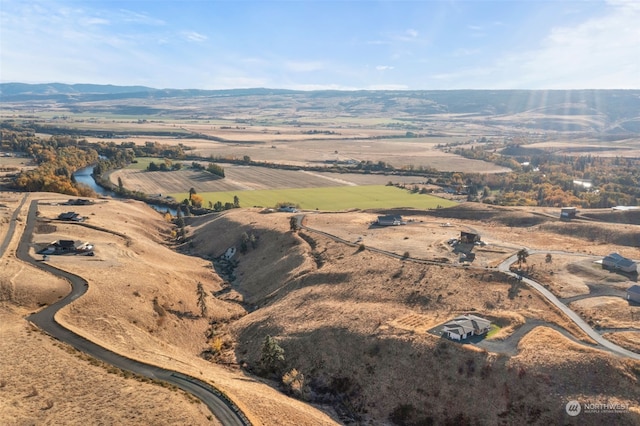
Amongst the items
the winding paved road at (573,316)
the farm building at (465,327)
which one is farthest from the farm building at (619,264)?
the farm building at (465,327)

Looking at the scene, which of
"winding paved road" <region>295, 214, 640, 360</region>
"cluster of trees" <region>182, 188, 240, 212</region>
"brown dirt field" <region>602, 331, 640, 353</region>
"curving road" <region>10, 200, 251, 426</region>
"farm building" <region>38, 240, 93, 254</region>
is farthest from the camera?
"cluster of trees" <region>182, 188, 240, 212</region>

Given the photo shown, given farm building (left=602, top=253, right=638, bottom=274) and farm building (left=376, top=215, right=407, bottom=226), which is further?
farm building (left=376, top=215, right=407, bottom=226)

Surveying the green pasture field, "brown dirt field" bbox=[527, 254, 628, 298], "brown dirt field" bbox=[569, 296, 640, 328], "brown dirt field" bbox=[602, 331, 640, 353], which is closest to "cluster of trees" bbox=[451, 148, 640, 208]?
the green pasture field

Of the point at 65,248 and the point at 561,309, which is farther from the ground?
the point at 65,248

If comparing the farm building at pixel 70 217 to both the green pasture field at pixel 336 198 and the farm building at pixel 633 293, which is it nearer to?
the green pasture field at pixel 336 198

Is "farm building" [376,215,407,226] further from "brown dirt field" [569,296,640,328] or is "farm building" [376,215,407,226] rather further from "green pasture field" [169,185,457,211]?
"brown dirt field" [569,296,640,328]

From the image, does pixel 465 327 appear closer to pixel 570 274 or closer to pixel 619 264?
pixel 570 274

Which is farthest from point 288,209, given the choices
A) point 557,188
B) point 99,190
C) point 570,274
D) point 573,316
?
point 557,188
